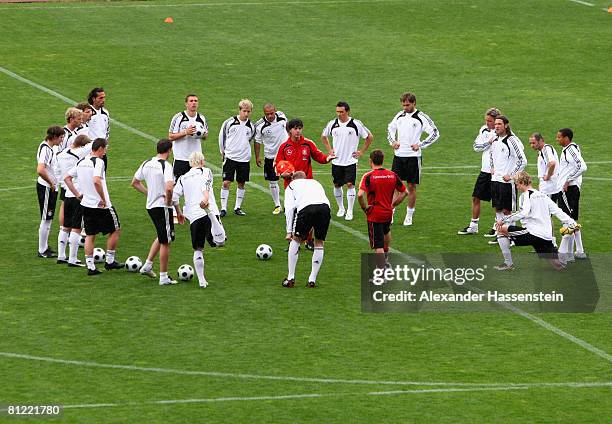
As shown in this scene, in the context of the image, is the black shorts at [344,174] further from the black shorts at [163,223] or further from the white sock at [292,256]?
the black shorts at [163,223]

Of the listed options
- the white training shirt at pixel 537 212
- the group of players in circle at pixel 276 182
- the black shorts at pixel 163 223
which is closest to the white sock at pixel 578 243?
the group of players in circle at pixel 276 182

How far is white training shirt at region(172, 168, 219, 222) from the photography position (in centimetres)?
2088

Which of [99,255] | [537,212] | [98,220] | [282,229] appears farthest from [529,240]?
[99,255]

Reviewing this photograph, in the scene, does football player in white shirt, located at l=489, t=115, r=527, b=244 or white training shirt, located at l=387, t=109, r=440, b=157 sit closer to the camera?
football player in white shirt, located at l=489, t=115, r=527, b=244

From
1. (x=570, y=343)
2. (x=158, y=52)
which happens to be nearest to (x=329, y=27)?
(x=158, y=52)

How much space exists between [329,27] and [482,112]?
10.1m

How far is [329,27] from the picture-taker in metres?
44.9

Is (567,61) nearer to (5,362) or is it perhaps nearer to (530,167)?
(530,167)

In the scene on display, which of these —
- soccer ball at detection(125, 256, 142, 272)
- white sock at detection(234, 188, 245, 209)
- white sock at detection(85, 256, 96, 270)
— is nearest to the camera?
white sock at detection(85, 256, 96, 270)

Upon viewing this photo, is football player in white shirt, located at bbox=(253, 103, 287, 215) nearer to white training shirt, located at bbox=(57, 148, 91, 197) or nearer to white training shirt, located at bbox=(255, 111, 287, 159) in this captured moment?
white training shirt, located at bbox=(255, 111, 287, 159)

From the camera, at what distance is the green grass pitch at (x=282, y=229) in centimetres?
1666

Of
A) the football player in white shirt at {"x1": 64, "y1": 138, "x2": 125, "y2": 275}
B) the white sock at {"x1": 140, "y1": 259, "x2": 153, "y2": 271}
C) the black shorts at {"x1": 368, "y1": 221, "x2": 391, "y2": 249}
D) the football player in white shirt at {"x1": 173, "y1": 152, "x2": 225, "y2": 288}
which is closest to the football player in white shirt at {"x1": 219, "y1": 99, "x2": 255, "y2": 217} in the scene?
Result: the white sock at {"x1": 140, "y1": 259, "x2": 153, "y2": 271}

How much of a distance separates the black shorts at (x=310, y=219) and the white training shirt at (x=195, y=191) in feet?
4.41

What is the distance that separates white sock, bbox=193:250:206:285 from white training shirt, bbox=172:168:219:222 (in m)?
0.55
